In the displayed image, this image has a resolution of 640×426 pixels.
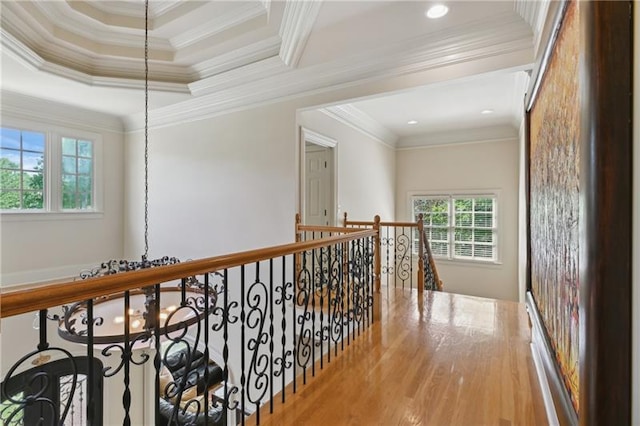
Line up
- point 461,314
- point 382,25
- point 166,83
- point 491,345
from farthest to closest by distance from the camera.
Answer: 1. point 166,83
2. point 461,314
3. point 382,25
4. point 491,345

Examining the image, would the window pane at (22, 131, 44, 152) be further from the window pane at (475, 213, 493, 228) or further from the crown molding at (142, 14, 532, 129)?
the window pane at (475, 213, 493, 228)

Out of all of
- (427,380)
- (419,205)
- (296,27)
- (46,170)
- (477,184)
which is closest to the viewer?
(427,380)

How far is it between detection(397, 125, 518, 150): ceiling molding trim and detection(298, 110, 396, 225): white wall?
487 millimetres

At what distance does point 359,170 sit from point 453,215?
2.50m

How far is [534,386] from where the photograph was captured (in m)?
2.12

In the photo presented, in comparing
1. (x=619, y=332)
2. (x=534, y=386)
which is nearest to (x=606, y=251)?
(x=619, y=332)

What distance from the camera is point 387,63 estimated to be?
3.34 metres

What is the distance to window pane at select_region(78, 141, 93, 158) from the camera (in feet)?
17.9

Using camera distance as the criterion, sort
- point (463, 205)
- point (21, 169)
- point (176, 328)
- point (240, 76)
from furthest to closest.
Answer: point (463, 205) < point (21, 169) < point (240, 76) < point (176, 328)

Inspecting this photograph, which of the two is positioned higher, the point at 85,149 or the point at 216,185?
the point at 85,149

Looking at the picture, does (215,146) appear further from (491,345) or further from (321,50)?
(491,345)

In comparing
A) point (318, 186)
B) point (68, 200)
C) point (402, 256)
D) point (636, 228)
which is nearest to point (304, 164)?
point (318, 186)

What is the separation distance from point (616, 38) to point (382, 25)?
2.94m

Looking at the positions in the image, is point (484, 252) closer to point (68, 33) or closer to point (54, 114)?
point (68, 33)
